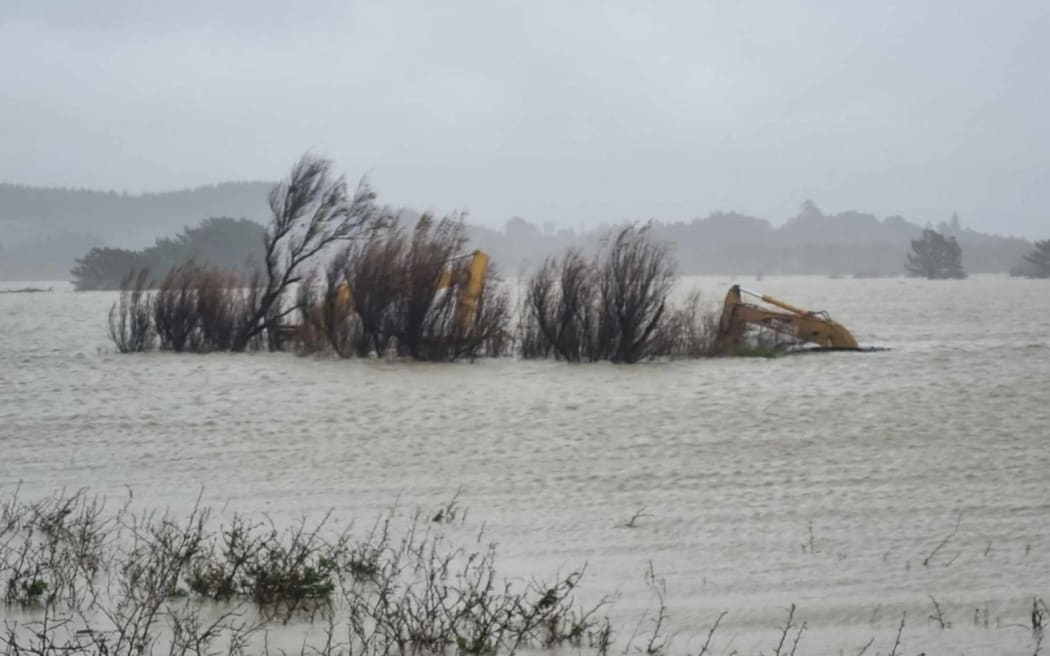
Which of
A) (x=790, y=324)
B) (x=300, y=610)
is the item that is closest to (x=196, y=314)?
(x=790, y=324)

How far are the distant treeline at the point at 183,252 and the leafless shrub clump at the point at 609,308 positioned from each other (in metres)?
49.2

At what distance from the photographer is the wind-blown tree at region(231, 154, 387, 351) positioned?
27.4 meters

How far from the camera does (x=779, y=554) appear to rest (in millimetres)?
9070

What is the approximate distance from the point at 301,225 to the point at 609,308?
29.9 feet

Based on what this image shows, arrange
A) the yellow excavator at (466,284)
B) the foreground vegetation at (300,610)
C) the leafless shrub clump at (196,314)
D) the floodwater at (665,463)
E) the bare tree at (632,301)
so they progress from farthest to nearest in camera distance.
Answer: the leafless shrub clump at (196,314), the yellow excavator at (466,284), the bare tree at (632,301), the floodwater at (665,463), the foreground vegetation at (300,610)

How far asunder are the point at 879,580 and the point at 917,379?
42.6ft

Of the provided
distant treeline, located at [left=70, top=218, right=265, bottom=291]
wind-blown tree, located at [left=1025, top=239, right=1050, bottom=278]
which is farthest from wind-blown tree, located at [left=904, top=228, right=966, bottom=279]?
distant treeline, located at [left=70, top=218, right=265, bottom=291]

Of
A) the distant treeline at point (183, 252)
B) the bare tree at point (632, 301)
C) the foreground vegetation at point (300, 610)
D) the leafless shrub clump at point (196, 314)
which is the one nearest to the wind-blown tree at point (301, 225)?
the leafless shrub clump at point (196, 314)

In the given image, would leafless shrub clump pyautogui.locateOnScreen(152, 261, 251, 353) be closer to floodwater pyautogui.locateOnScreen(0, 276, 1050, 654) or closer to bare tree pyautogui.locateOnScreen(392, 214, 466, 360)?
floodwater pyautogui.locateOnScreen(0, 276, 1050, 654)

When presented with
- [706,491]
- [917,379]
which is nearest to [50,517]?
[706,491]

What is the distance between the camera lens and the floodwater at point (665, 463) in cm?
808

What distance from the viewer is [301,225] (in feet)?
91.9

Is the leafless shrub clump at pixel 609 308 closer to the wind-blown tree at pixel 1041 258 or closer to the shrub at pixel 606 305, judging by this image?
the shrub at pixel 606 305

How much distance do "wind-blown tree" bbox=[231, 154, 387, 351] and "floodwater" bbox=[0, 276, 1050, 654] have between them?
3621mm
